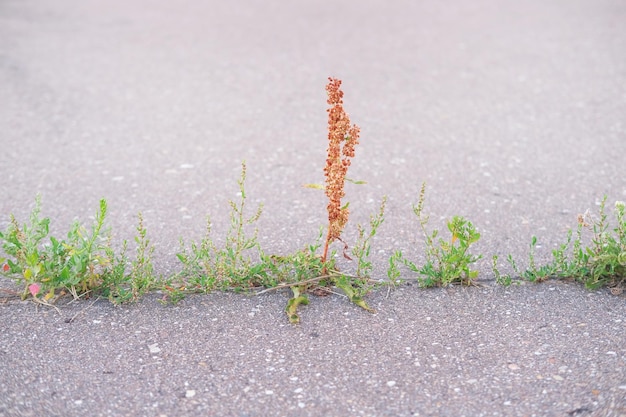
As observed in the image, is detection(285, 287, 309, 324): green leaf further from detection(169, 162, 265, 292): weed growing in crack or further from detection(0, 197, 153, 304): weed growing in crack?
detection(0, 197, 153, 304): weed growing in crack

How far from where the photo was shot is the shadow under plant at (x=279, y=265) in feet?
11.4

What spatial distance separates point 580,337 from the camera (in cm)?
325

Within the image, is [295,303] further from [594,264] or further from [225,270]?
[594,264]

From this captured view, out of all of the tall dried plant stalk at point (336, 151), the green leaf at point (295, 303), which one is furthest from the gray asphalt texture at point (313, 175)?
the tall dried plant stalk at point (336, 151)

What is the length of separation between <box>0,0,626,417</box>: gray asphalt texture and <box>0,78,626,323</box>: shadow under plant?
0.08 metres

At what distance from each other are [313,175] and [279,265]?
164 cm

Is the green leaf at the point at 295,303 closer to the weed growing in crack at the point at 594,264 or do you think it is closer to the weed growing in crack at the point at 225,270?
the weed growing in crack at the point at 225,270

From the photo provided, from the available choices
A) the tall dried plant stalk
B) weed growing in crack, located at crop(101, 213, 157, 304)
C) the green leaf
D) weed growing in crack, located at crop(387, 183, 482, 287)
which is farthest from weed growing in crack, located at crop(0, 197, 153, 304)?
weed growing in crack, located at crop(387, 183, 482, 287)

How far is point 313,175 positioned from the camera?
5.26 metres

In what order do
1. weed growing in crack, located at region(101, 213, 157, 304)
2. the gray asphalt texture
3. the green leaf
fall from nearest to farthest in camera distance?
1. the gray asphalt texture
2. the green leaf
3. weed growing in crack, located at region(101, 213, 157, 304)

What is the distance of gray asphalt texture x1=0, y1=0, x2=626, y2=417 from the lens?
9.75ft

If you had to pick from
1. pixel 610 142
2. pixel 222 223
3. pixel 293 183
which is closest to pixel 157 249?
pixel 222 223

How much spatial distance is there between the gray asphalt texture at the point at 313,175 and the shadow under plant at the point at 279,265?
3.1 inches

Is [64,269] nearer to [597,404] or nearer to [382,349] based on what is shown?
[382,349]
